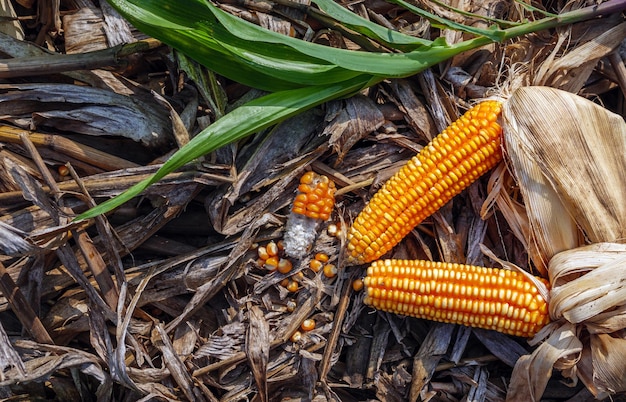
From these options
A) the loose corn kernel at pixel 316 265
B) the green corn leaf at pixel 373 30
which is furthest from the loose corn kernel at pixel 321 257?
the green corn leaf at pixel 373 30

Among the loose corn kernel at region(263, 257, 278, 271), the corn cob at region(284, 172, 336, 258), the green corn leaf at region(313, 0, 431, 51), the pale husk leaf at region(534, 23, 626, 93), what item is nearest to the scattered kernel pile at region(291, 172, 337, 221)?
the corn cob at region(284, 172, 336, 258)

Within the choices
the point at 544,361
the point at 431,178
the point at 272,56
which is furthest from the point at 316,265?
the point at 544,361

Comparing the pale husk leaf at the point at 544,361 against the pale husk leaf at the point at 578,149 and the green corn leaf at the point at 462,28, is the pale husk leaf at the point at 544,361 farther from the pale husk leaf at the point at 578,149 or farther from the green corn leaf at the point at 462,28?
the green corn leaf at the point at 462,28

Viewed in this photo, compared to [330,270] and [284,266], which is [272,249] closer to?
[284,266]

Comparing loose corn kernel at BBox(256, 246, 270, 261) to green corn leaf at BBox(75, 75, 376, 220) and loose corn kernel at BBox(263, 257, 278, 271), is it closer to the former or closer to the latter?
Result: loose corn kernel at BBox(263, 257, 278, 271)

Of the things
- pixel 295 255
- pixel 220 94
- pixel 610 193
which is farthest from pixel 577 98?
pixel 220 94

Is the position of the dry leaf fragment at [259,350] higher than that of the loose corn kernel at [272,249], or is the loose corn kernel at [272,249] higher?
the loose corn kernel at [272,249]
